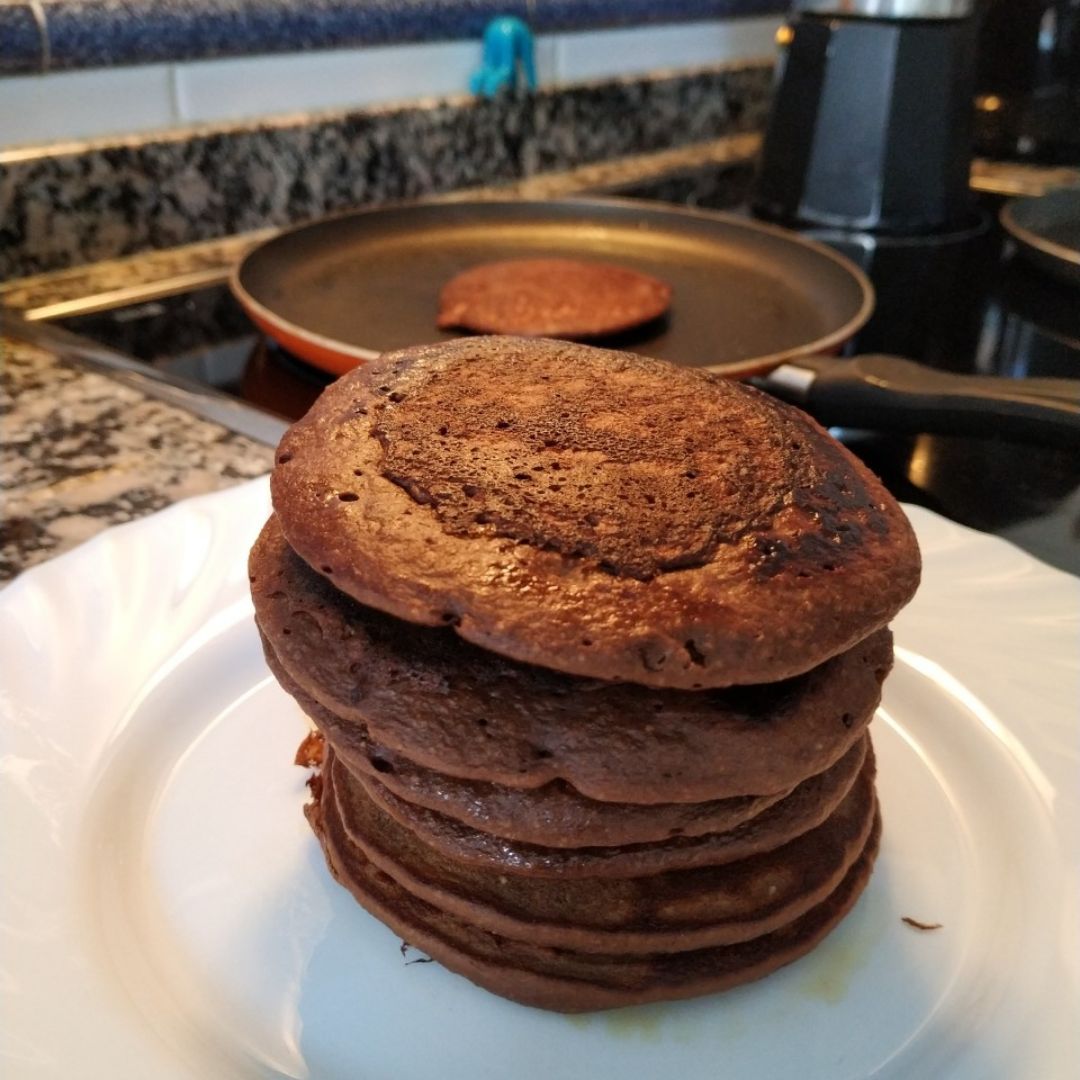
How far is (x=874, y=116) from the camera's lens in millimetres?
1809

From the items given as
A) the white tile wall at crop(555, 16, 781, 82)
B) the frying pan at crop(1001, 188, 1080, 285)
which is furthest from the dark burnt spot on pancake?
the white tile wall at crop(555, 16, 781, 82)

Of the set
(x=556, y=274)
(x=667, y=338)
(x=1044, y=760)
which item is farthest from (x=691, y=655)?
(x=556, y=274)

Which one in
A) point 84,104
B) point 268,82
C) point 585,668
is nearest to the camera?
point 585,668

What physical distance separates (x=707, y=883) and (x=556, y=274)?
1.06 m

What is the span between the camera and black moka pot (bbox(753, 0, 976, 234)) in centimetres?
176

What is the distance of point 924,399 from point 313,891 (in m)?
0.78

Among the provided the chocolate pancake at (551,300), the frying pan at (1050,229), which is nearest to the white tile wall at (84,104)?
the chocolate pancake at (551,300)

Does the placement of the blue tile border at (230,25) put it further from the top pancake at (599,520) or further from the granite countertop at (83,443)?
the top pancake at (599,520)

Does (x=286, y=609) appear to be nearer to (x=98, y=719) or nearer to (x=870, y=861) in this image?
(x=98, y=719)

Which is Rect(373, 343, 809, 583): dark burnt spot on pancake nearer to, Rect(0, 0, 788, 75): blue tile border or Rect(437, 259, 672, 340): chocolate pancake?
Rect(437, 259, 672, 340): chocolate pancake

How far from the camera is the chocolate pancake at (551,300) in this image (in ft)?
4.56

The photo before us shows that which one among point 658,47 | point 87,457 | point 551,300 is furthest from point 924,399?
point 658,47

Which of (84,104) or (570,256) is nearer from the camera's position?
(84,104)

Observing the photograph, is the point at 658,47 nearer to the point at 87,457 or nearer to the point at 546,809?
the point at 87,457
